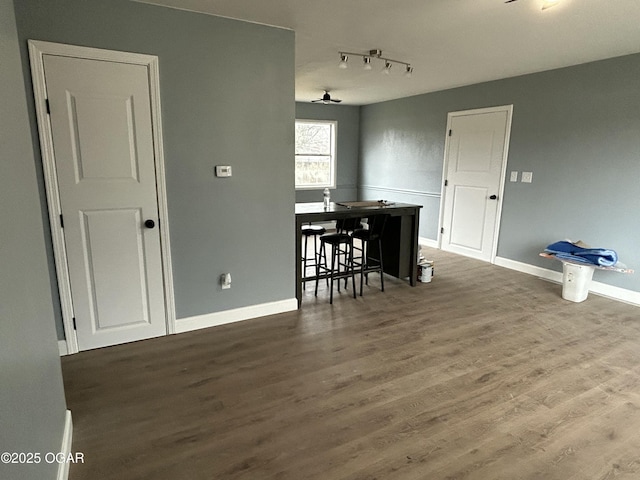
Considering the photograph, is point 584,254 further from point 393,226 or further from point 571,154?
point 393,226

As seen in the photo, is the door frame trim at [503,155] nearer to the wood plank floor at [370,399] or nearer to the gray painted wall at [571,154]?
the gray painted wall at [571,154]

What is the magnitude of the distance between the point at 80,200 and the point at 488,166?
4874 millimetres

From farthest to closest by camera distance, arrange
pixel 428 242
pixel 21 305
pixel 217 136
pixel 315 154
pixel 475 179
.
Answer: pixel 315 154 → pixel 428 242 → pixel 475 179 → pixel 217 136 → pixel 21 305

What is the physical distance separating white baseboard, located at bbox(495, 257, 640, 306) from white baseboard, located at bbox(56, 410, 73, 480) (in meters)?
4.91

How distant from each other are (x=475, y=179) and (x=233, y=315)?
4019 mm

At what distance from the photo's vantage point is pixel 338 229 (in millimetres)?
4023

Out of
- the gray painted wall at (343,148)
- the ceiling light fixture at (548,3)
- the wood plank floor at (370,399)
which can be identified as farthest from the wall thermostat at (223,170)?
the gray painted wall at (343,148)

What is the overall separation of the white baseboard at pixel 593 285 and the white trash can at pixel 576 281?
1.10 ft

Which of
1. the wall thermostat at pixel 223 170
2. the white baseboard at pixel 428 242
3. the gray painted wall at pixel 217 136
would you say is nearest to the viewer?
the gray painted wall at pixel 217 136

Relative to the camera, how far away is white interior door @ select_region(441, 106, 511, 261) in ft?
17.0

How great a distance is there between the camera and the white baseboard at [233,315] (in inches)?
126

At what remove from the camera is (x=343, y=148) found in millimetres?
7938

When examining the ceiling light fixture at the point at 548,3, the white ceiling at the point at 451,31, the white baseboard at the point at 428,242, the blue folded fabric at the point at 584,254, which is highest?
the white ceiling at the point at 451,31

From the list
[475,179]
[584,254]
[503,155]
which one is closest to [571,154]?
[503,155]
